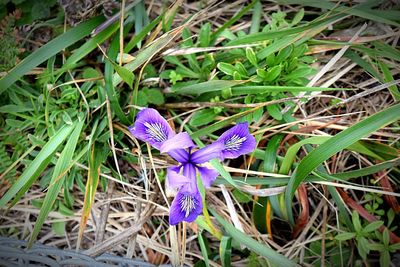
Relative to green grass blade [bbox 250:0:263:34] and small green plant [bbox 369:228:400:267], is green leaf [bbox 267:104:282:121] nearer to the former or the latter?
green grass blade [bbox 250:0:263:34]

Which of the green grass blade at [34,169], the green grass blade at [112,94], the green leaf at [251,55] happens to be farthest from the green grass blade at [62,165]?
the green leaf at [251,55]

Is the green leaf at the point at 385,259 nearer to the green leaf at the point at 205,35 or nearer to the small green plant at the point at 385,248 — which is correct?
the small green plant at the point at 385,248

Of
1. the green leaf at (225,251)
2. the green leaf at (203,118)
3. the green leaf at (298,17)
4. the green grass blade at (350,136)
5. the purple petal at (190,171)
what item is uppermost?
the green leaf at (298,17)

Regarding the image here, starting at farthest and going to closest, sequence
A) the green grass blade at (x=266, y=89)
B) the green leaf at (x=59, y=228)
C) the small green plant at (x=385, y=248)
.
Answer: the green leaf at (x=59, y=228) < the small green plant at (x=385, y=248) < the green grass blade at (x=266, y=89)

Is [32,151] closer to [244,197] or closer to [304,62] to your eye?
[244,197]

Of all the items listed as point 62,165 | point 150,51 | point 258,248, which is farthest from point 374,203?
point 62,165
